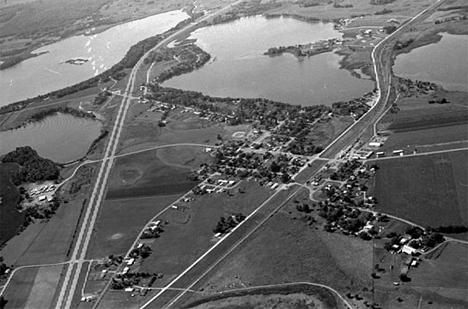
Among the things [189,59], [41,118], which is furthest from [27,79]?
[189,59]

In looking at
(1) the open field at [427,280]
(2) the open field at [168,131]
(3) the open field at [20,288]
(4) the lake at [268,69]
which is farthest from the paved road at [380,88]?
(3) the open field at [20,288]

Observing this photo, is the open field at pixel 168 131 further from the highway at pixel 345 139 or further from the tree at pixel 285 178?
the highway at pixel 345 139

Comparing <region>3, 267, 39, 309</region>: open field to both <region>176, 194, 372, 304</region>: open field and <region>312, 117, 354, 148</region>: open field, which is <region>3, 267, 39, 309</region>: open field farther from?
<region>312, 117, 354, 148</region>: open field

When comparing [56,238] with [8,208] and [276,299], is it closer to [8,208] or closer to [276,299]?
[8,208]

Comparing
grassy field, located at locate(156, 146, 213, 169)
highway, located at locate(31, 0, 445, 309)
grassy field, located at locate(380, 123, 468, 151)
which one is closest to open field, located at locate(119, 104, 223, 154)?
highway, located at locate(31, 0, 445, 309)

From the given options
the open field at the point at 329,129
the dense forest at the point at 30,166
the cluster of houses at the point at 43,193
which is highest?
the dense forest at the point at 30,166

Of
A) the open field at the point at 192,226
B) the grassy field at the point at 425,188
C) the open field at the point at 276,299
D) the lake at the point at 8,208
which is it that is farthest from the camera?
the lake at the point at 8,208
